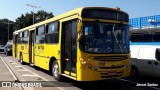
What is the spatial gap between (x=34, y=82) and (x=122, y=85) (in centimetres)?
393

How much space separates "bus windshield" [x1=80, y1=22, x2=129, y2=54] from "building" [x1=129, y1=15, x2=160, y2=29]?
2524 cm

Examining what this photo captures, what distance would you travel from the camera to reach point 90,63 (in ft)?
32.3

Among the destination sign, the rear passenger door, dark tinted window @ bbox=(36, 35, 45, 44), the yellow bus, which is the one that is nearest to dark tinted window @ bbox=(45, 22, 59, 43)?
the yellow bus

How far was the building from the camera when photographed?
35344 mm

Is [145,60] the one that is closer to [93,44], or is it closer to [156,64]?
[156,64]

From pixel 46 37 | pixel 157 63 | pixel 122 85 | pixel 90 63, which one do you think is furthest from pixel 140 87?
pixel 46 37

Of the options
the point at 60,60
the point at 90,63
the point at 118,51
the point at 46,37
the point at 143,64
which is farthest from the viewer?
the point at 46,37

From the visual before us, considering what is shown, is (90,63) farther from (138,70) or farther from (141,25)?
(141,25)

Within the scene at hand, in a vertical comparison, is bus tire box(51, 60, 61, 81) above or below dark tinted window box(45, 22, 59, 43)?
below

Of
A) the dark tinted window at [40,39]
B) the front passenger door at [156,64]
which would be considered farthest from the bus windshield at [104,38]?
the dark tinted window at [40,39]

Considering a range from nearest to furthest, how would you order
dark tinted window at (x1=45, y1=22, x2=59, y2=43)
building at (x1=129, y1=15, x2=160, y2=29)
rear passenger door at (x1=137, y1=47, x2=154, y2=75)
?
1. dark tinted window at (x1=45, y1=22, x2=59, y2=43)
2. rear passenger door at (x1=137, y1=47, x2=154, y2=75)
3. building at (x1=129, y1=15, x2=160, y2=29)

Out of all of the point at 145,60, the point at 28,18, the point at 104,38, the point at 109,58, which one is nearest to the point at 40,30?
the point at 145,60

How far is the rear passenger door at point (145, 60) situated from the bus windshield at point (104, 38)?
107 inches

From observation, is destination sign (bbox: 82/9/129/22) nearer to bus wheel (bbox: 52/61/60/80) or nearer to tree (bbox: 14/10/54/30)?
bus wheel (bbox: 52/61/60/80)
